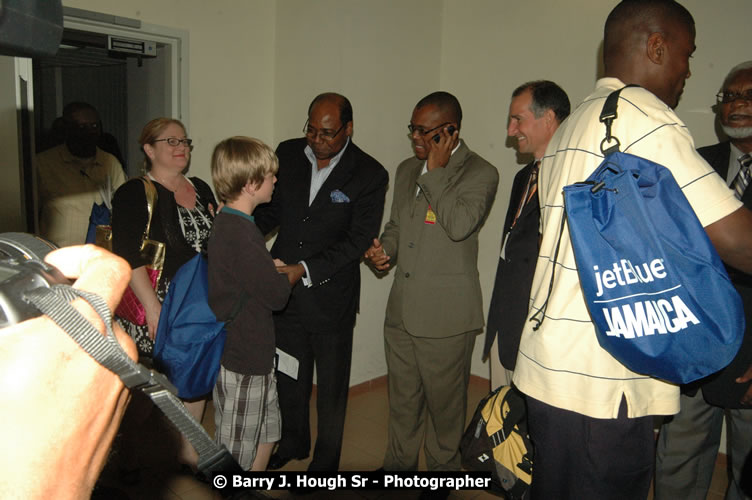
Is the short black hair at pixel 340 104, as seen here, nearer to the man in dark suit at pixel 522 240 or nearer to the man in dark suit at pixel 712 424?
the man in dark suit at pixel 522 240

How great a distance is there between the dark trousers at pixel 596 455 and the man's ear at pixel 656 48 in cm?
88

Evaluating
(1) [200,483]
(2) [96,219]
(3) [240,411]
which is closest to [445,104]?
(3) [240,411]

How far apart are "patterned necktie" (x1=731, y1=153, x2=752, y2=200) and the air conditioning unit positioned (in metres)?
3.20

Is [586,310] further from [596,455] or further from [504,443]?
[504,443]

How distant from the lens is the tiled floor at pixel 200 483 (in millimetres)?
2537

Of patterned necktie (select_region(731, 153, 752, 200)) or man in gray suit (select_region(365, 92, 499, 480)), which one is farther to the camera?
man in gray suit (select_region(365, 92, 499, 480))

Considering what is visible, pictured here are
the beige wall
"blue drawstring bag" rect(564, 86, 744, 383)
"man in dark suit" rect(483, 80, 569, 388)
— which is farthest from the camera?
the beige wall

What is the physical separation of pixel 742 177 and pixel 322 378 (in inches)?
84.2

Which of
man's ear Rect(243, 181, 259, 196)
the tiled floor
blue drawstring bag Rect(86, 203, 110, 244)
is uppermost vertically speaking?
man's ear Rect(243, 181, 259, 196)

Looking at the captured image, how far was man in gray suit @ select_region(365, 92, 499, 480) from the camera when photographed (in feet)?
8.63

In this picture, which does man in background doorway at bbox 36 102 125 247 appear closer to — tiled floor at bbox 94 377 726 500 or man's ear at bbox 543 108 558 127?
tiled floor at bbox 94 377 726 500

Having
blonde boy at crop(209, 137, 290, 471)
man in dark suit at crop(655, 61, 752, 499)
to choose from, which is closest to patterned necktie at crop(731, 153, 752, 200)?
man in dark suit at crop(655, 61, 752, 499)

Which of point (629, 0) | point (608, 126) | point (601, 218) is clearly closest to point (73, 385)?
point (601, 218)

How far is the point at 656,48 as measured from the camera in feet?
4.51
